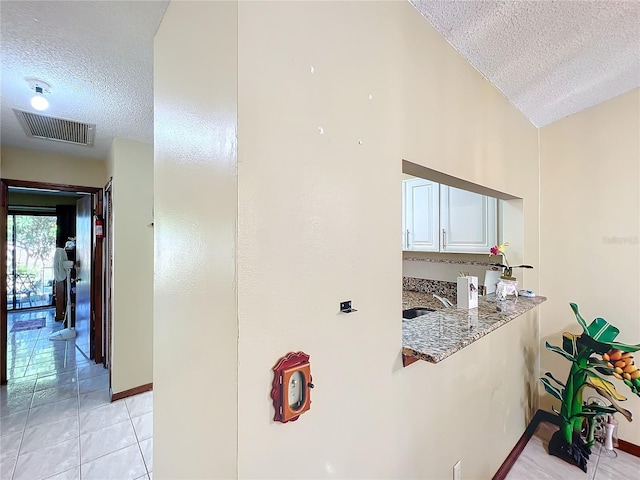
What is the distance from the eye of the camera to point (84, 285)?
4168 mm

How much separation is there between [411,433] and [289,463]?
0.62 meters

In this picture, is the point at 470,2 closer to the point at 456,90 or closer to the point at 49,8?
the point at 456,90

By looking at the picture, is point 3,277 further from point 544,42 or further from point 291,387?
point 544,42

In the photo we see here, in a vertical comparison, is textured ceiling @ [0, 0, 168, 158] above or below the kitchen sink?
above

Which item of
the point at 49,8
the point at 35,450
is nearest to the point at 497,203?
the point at 49,8

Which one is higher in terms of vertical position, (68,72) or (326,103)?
(68,72)

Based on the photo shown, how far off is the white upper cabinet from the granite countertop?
64cm

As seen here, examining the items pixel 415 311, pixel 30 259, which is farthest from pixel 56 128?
pixel 30 259

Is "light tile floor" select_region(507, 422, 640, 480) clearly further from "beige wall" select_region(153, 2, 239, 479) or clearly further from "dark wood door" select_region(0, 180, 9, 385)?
"dark wood door" select_region(0, 180, 9, 385)

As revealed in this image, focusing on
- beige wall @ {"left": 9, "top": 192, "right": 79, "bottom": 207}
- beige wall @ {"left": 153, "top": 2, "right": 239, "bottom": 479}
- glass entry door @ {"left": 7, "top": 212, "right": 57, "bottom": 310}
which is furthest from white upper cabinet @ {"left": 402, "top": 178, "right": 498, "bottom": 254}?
glass entry door @ {"left": 7, "top": 212, "right": 57, "bottom": 310}

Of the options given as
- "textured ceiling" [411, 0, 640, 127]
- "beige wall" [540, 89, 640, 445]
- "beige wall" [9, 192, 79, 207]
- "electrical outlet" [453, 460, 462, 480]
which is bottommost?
"electrical outlet" [453, 460, 462, 480]

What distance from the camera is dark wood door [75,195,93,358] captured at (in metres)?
3.80

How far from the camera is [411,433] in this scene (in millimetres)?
1188

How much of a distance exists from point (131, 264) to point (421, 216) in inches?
114
